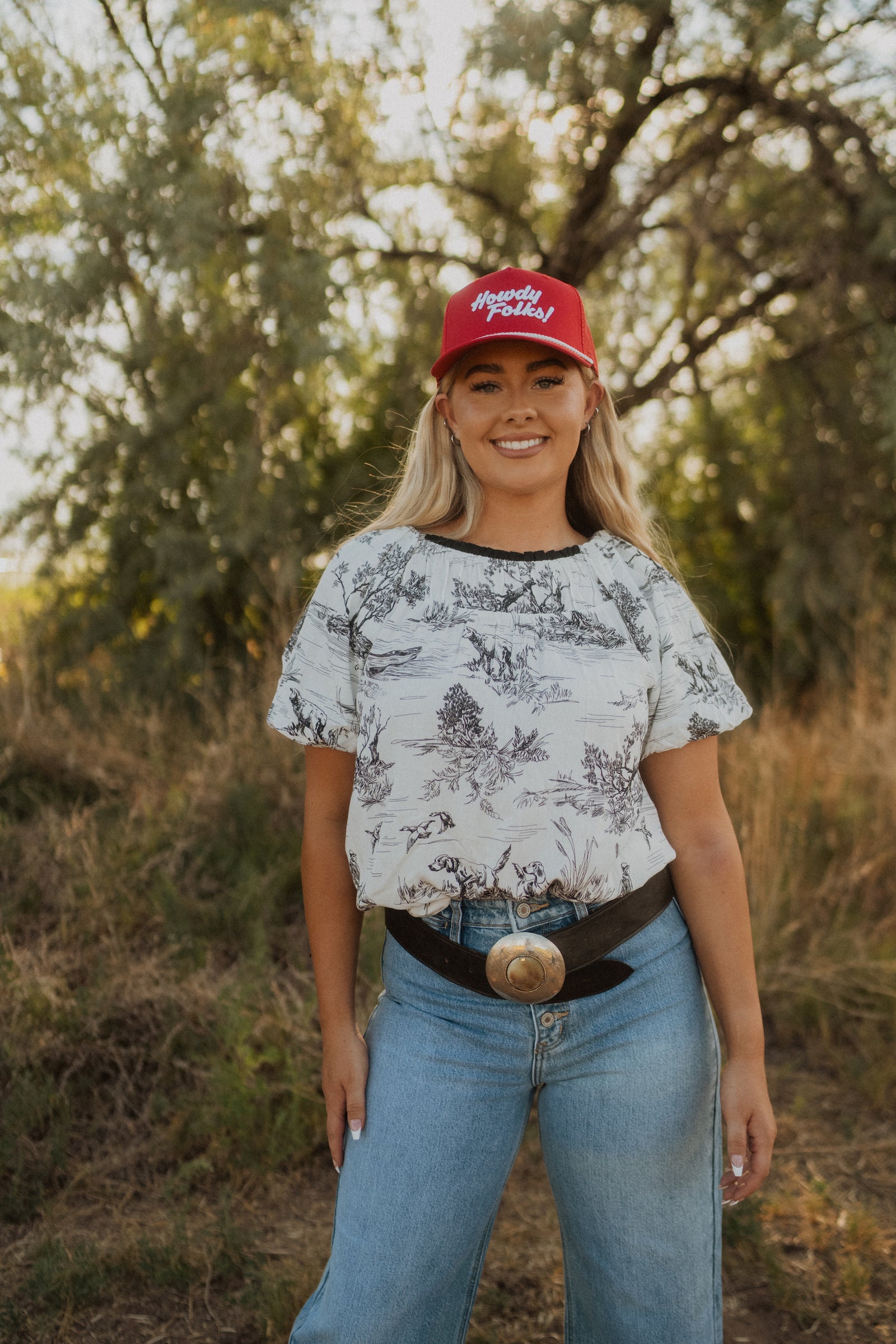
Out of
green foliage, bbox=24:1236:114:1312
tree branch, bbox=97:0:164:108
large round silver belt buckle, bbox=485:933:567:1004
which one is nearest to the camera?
large round silver belt buckle, bbox=485:933:567:1004

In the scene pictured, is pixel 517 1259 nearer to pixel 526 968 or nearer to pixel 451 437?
pixel 526 968

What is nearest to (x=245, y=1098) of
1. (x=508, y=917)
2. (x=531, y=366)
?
(x=508, y=917)

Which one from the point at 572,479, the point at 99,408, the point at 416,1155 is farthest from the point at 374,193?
the point at 416,1155

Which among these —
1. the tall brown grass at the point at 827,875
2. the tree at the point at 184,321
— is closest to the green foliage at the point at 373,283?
the tree at the point at 184,321

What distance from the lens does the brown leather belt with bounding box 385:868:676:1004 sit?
1.46m

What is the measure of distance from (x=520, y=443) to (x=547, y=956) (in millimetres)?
777

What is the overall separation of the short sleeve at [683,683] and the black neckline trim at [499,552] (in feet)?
0.48

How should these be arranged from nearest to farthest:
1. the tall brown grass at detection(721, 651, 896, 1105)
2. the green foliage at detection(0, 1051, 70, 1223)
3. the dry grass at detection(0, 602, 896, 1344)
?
the dry grass at detection(0, 602, 896, 1344) < the green foliage at detection(0, 1051, 70, 1223) < the tall brown grass at detection(721, 651, 896, 1105)

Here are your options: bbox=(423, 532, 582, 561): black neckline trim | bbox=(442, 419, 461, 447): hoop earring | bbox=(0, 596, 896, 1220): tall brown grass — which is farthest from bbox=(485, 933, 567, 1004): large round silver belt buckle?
bbox=(0, 596, 896, 1220): tall brown grass

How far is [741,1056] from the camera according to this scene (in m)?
1.64

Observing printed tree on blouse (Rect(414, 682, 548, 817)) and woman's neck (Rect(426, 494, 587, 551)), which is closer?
printed tree on blouse (Rect(414, 682, 548, 817))

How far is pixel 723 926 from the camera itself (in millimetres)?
1644

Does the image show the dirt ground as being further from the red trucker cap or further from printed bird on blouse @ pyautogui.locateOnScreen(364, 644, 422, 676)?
the red trucker cap

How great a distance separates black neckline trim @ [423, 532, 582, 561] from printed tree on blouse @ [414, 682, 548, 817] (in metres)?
0.26
